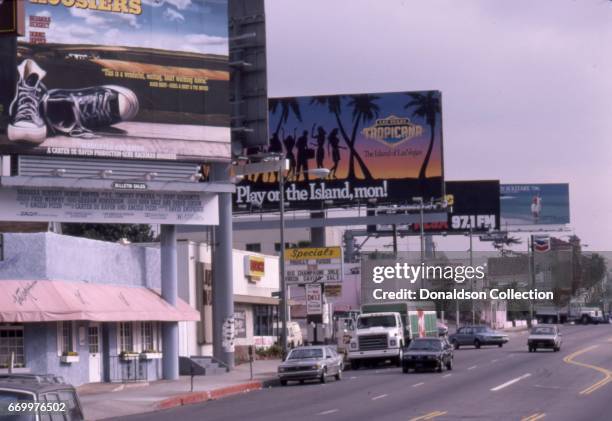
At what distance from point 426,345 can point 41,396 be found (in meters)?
33.1

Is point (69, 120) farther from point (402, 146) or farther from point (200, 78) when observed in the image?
point (402, 146)

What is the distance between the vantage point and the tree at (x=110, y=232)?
87.2 m

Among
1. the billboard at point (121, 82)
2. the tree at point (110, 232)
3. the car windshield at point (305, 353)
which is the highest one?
the billboard at point (121, 82)

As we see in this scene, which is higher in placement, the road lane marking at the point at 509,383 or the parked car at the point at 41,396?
the parked car at the point at 41,396

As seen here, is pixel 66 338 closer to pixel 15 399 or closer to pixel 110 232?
pixel 15 399

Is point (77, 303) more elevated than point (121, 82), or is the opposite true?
point (121, 82)

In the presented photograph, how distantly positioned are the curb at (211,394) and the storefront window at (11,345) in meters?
5.13

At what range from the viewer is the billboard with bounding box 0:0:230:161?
36375mm

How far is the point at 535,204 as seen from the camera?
113250mm

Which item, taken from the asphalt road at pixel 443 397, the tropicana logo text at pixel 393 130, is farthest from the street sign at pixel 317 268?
the tropicana logo text at pixel 393 130

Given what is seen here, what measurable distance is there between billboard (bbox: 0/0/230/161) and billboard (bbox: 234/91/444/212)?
21.9 m

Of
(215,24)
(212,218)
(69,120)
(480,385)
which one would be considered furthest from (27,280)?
(480,385)

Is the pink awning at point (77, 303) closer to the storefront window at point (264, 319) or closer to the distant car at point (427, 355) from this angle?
the distant car at point (427, 355)

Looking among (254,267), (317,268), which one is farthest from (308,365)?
(254,267)
